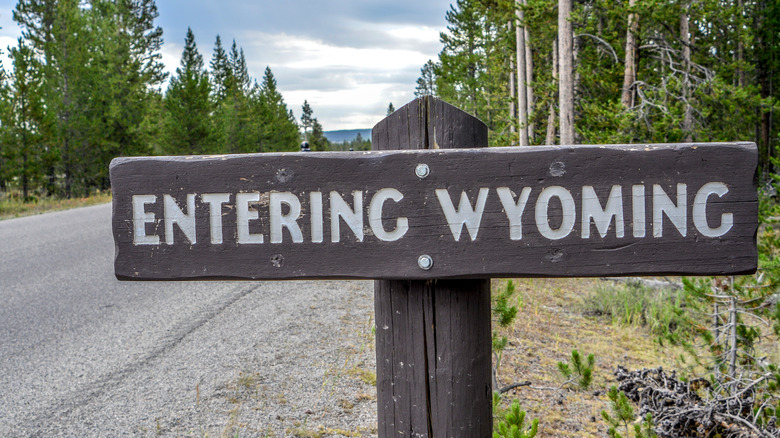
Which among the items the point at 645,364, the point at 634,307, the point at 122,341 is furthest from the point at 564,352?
the point at 122,341

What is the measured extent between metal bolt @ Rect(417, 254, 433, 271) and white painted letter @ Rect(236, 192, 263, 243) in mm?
380

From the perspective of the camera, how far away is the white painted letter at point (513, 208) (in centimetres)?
127

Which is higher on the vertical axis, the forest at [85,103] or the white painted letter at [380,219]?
the forest at [85,103]

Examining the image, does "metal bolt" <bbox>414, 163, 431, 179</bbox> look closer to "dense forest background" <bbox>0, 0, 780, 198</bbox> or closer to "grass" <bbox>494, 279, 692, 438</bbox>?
"grass" <bbox>494, 279, 692, 438</bbox>

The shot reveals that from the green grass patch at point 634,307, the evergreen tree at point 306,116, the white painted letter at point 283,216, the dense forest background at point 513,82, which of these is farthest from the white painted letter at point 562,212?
the evergreen tree at point 306,116

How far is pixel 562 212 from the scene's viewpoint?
1267 mm

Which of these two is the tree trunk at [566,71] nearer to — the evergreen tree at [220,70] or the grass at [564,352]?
the grass at [564,352]

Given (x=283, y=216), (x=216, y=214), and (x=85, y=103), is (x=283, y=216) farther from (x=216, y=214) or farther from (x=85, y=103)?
(x=85, y=103)

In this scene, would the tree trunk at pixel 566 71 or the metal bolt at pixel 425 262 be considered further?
the tree trunk at pixel 566 71

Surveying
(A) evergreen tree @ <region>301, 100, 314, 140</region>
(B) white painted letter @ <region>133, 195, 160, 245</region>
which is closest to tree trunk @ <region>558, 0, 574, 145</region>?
(B) white painted letter @ <region>133, 195, 160, 245</region>

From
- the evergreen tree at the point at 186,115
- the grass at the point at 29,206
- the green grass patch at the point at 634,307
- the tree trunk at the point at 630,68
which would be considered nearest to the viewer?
the green grass patch at the point at 634,307

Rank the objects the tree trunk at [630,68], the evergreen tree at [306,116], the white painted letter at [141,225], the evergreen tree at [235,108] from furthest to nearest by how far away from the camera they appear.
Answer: the evergreen tree at [306,116], the evergreen tree at [235,108], the tree trunk at [630,68], the white painted letter at [141,225]

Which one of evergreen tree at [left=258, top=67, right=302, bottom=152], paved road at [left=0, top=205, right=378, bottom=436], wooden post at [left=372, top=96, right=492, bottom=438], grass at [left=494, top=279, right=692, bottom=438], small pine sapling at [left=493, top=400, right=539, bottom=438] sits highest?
evergreen tree at [left=258, top=67, right=302, bottom=152]

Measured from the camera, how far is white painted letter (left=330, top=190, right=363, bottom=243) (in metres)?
1.30
